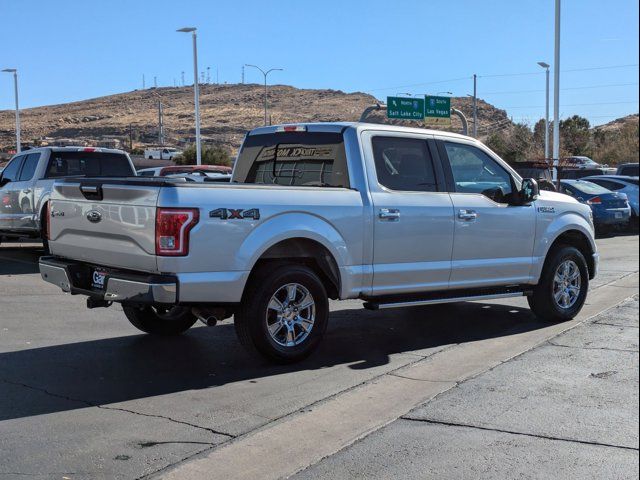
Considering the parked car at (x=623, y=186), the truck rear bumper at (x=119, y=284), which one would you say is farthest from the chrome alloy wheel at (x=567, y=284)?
the parked car at (x=623, y=186)

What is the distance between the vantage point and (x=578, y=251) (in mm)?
8820

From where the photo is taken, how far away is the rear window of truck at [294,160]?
725cm

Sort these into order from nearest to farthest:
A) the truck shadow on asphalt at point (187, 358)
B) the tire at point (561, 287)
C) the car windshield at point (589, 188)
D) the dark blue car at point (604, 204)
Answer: the truck shadow on asphalt at point (187, 358) → the tire at point (561, 287) → the dark blue car at point (604, 204) → the car windshield at point (589, 188)

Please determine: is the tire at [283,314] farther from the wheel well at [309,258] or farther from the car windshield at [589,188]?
the car windshield at [589,188]

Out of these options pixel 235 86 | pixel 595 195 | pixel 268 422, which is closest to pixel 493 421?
pixel 268 422

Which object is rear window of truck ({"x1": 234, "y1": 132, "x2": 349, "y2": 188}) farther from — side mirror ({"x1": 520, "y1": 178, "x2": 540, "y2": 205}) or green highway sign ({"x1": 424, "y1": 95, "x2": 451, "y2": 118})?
green highway sign ({"x1": 424, "y1": 95, "x2": 451, "y2": 118})

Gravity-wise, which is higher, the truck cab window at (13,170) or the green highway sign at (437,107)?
the green highway sign at (437,107)

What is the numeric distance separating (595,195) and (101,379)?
1681 centimetres

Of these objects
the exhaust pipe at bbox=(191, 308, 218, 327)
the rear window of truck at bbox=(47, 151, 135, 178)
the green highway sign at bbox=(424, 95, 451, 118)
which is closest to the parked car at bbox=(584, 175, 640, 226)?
the rear window of truck at bbox=(47, 151, 135, 178)

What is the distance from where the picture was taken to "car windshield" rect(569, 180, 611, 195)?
2036cm

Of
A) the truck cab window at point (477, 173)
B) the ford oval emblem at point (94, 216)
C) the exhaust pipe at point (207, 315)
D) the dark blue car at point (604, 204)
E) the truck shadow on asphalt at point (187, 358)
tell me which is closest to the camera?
the truck shadow on asphalt at point (187, 358)

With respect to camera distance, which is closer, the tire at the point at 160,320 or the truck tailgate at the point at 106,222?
the truck tailgate at the point at 106,222

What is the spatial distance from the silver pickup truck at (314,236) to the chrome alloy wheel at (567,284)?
2 centimetres

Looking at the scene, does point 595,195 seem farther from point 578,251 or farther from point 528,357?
point 528,357
